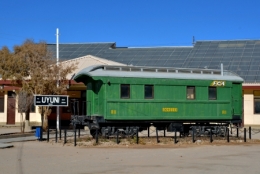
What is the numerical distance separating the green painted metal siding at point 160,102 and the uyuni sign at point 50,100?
1.31 m

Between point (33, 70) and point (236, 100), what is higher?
point (33, 70)

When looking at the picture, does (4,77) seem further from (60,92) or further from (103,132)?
(103,132)

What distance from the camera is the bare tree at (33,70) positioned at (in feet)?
93.4

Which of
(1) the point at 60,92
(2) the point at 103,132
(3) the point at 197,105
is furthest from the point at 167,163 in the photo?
(1) the point at 60,92

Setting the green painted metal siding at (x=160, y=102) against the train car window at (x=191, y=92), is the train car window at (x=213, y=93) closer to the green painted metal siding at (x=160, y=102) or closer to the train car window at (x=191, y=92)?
the green painted metal siding at (x=160, y=102)

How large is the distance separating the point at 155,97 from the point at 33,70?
34.4 feet

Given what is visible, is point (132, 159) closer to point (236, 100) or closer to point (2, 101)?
point (236, 100)

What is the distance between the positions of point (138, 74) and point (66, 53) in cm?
2570

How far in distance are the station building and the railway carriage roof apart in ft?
38.3

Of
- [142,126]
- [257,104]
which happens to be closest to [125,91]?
[142,126]

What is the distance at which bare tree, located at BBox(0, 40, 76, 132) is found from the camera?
28.5 m

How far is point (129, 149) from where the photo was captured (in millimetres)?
18359

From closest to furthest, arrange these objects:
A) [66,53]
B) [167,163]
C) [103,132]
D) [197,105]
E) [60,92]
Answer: [167,163], [103,132], [197,105], [60,92], [66,53]

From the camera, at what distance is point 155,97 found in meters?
21.8
